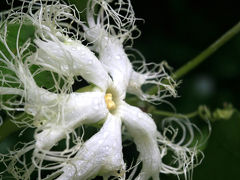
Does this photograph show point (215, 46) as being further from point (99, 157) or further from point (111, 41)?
point (99, 157)

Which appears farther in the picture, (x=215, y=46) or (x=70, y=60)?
(x=215, y=46)

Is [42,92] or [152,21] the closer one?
[42,92]

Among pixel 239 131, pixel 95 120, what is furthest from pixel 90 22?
pixel 239 131

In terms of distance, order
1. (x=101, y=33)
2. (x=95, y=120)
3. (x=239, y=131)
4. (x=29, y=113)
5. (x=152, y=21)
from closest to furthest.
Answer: (x=29, y=113) → (x=95, y=120) → (x=101, y=33) → (x=239, y=131) → (x=152, y=21)

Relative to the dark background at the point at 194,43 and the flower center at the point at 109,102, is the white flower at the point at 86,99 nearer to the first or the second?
the flower center at the point at 109,102

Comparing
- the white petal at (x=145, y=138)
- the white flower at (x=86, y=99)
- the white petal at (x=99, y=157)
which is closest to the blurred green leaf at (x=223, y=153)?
the white flower at (x=86, y=99)

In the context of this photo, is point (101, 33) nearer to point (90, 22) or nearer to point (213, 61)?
point (90, 22)

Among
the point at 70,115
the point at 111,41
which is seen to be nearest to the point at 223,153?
the point at 111,41
